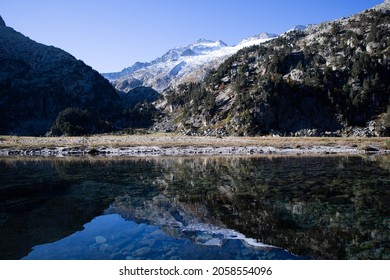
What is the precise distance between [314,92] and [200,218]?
121 m

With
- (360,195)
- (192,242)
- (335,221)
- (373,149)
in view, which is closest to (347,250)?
(335,221)

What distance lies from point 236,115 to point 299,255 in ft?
392

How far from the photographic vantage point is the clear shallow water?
13789 millimetres

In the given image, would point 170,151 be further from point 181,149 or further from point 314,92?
point 314,92

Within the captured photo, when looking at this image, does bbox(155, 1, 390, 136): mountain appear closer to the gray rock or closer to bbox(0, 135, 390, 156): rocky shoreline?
bbox(0, 135, 390, 156): rocky shoreline

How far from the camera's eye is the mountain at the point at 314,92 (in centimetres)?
11906

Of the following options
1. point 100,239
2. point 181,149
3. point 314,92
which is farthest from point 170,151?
point 314,92

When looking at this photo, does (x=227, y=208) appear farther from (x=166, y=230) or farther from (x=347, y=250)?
(x=347, y=250)

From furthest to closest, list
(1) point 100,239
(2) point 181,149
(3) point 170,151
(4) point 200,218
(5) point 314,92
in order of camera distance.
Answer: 1. (5) point 314,92
2. (2) point 181,149
3. (3) point 170,151
4. (4) point 200,218
5. (1) point 100,239

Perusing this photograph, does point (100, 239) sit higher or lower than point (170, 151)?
higher

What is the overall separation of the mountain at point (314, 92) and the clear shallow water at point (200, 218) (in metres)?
90.0

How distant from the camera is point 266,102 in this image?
126m

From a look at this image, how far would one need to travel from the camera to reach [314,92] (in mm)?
127000

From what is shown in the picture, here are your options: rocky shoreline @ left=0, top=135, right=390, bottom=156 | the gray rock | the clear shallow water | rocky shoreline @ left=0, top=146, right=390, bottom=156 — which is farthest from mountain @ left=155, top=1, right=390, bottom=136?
the gray rock
